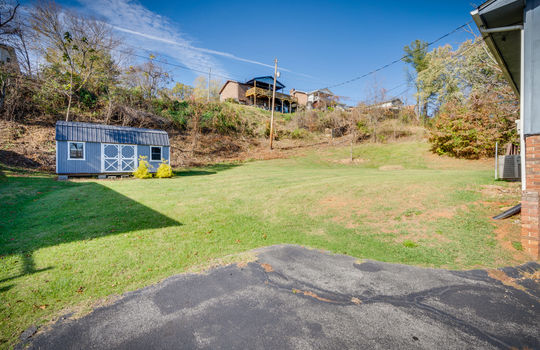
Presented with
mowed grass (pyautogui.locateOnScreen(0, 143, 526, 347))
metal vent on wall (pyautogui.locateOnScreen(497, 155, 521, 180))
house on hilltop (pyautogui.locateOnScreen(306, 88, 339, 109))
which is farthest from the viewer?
house on hilltop (pyautogui.locateOnScreen(306, 88, 339, 109))

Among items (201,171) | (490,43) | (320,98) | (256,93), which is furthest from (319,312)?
(320,98)

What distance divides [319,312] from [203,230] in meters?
4.22

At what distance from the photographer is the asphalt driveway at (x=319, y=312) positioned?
2641 millimetres

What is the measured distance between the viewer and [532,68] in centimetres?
470

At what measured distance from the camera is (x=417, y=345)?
2.58 m

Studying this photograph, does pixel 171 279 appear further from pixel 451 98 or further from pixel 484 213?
pixel 451 98

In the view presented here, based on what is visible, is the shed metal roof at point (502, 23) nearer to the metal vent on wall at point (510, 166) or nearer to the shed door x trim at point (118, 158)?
the metal vent on wall at point (510, 166)

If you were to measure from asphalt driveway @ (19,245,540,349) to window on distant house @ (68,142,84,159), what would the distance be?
53.8 ft

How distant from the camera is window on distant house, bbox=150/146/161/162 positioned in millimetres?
18694

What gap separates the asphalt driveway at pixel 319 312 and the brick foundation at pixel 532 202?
20.1 inches

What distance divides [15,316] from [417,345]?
466 centimetres

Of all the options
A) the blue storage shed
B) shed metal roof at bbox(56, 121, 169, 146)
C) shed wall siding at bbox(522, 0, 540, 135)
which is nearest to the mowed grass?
shed wall siding at bbox(522, 0, 540, 135)

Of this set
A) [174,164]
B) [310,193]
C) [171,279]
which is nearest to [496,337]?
[171,279]

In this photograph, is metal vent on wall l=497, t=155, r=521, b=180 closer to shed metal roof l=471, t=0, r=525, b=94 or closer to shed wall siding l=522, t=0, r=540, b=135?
shed metal roof l=471, t=0, r=525, b=94
